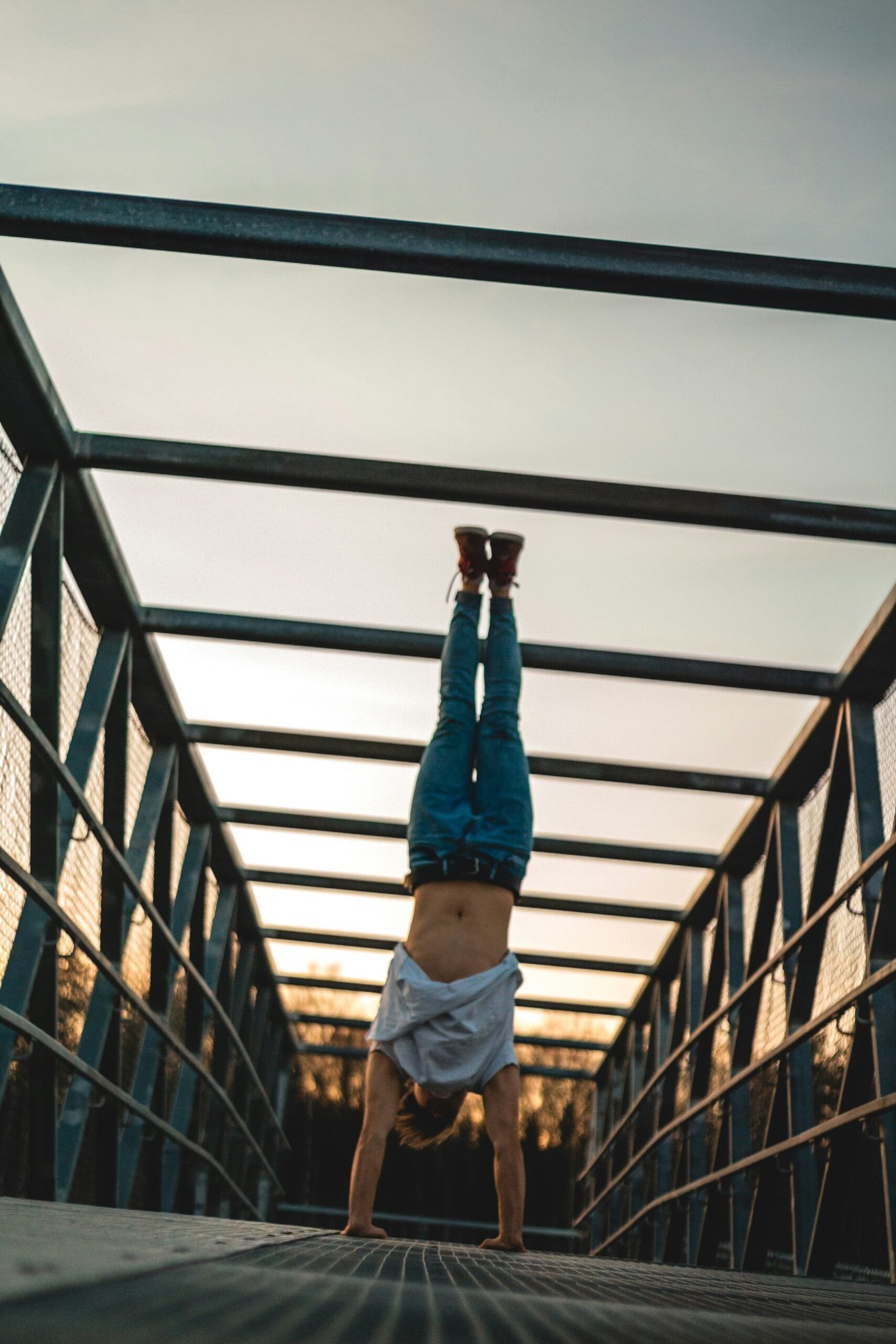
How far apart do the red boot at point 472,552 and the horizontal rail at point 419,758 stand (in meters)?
2.08

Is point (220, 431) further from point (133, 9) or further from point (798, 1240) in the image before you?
point (798, 1240)

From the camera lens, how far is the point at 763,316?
3.71 metres

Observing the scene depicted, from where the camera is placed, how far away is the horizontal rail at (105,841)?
3.97m

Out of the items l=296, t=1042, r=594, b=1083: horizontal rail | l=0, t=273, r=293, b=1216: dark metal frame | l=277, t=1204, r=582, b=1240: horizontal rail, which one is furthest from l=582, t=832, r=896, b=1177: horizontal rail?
l=0, t=273, r=293, b=1216: dark metal frame

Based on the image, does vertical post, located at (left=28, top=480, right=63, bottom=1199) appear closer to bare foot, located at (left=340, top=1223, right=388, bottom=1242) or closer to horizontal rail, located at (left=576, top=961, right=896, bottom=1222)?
bare foot, located at (left=340, top=1223, right=388, bottom=1242)

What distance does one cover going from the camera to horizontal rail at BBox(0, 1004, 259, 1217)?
13.0ft

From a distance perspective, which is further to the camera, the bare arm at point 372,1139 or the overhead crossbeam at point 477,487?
the overhead crossbeam at point 477,487

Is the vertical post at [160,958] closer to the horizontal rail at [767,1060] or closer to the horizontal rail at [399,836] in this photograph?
the horizontal rail at [399,836]

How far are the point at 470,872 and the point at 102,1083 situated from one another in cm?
208

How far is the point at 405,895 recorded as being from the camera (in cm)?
880

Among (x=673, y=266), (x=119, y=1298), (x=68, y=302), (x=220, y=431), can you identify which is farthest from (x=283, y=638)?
(x=119, y=1298)

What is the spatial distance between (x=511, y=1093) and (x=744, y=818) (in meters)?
3.54

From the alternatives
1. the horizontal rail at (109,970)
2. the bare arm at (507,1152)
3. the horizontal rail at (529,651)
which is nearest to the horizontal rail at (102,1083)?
the horizontal rail at (109,970)

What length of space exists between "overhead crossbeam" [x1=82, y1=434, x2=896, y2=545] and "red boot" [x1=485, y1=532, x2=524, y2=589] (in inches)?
6.2
